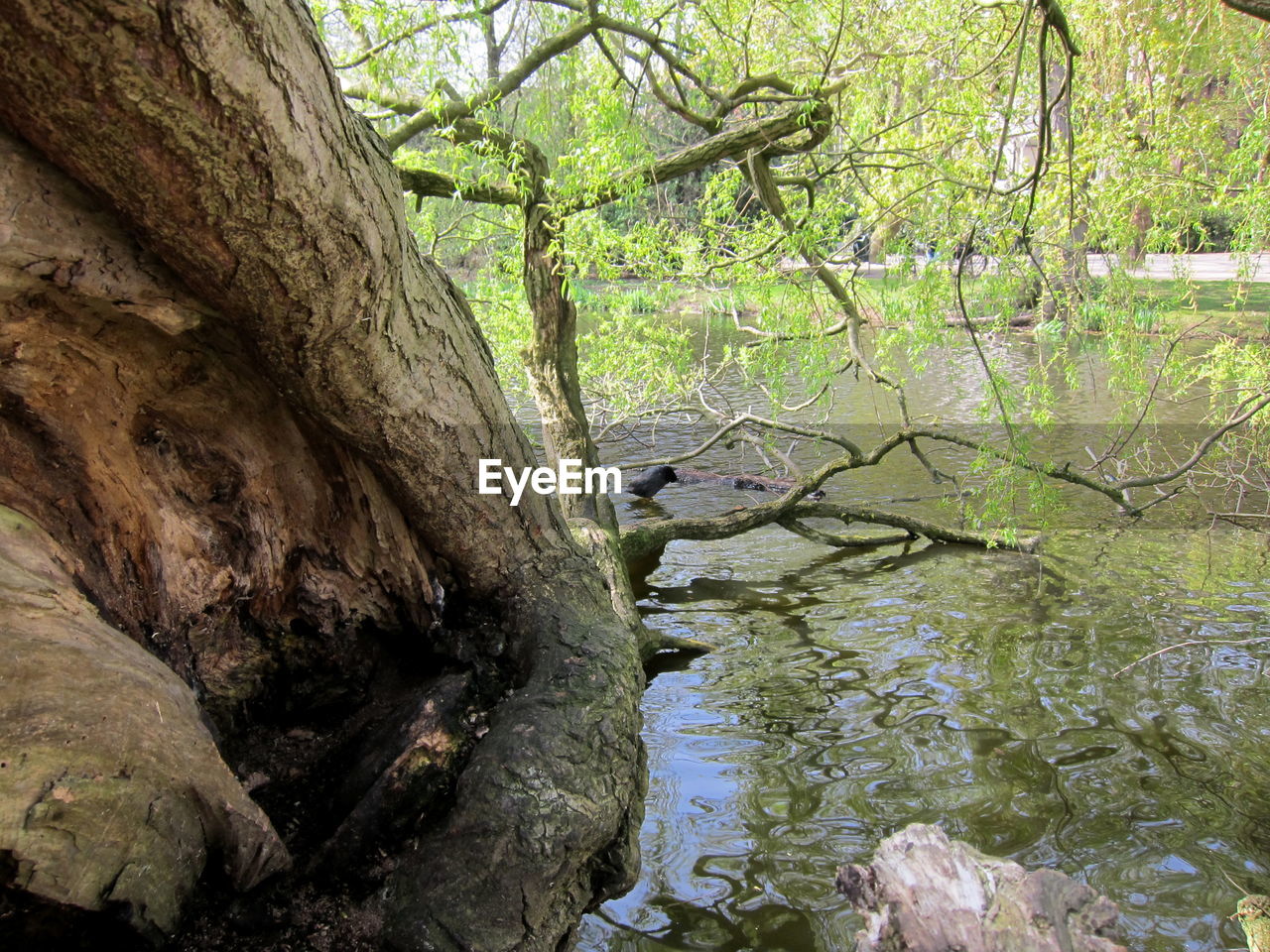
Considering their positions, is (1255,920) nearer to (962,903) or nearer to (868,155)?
(962,903)

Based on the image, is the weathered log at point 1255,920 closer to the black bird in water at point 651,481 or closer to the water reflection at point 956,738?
the water reflection at point 956,738

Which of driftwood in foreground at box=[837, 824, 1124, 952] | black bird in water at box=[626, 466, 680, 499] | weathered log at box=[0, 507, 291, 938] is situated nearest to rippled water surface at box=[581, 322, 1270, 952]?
driftwood in foreground at box=[837, 824, 1124, 952]

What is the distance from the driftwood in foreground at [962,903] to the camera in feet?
7.04

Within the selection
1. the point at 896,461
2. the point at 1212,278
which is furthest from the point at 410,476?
the point at 1212,278

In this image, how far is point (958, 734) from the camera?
4250mm

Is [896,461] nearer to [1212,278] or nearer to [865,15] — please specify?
[865,15]

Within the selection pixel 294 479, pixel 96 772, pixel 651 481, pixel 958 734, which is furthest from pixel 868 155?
pixel 96 772

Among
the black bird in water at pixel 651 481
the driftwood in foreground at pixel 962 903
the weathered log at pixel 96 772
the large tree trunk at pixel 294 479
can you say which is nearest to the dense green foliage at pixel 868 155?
the large tree trunk at pixel 294 479

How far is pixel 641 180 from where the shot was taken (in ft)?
15.8

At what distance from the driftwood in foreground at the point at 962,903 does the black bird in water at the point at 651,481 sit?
256 inches

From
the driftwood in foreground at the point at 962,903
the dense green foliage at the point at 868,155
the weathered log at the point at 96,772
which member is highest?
the dense green foliage at the point at 868,155

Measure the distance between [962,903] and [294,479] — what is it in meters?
2.23

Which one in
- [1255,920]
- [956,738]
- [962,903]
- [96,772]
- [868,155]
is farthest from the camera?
[868,155]

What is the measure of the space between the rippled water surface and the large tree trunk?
798mm
